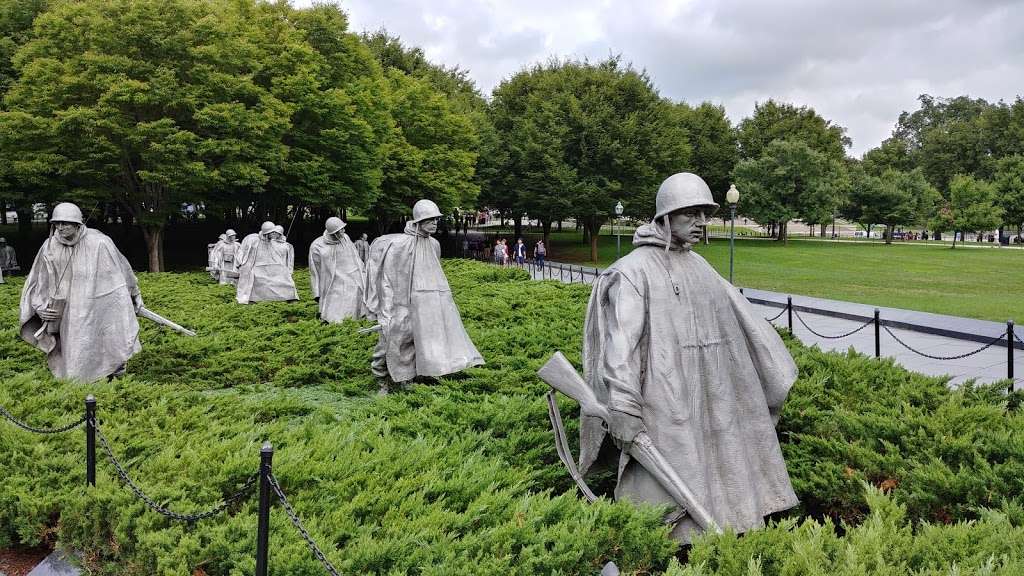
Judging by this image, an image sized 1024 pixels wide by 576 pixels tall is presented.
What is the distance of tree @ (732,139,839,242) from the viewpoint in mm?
48094

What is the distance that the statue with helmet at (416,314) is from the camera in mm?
8219

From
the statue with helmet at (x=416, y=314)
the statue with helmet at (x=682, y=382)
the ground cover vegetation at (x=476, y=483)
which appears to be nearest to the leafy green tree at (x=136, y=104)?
the statue with helmet at (x=416, y=314)

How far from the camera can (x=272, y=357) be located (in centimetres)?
1006

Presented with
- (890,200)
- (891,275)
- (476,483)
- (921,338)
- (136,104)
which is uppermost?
(136,104)

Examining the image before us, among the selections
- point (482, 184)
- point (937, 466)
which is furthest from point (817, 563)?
point (482, 184)

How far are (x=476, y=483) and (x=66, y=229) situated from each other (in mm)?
6045

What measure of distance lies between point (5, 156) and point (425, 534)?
2700 centimetres

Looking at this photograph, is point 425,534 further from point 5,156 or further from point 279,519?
point 5,156

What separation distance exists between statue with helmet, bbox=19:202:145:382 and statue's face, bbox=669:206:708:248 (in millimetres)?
6643

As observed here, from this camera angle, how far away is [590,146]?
38.3 m

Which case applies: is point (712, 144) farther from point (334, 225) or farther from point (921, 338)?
point (334, 225)

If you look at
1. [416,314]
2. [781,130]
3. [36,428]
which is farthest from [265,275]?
[781,130]

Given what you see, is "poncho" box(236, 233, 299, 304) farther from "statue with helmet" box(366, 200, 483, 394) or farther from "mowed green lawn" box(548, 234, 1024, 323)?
"mowed green lawn" box(548, 234, 1024, 323)

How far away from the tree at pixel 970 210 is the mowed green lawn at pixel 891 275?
28.7ft
